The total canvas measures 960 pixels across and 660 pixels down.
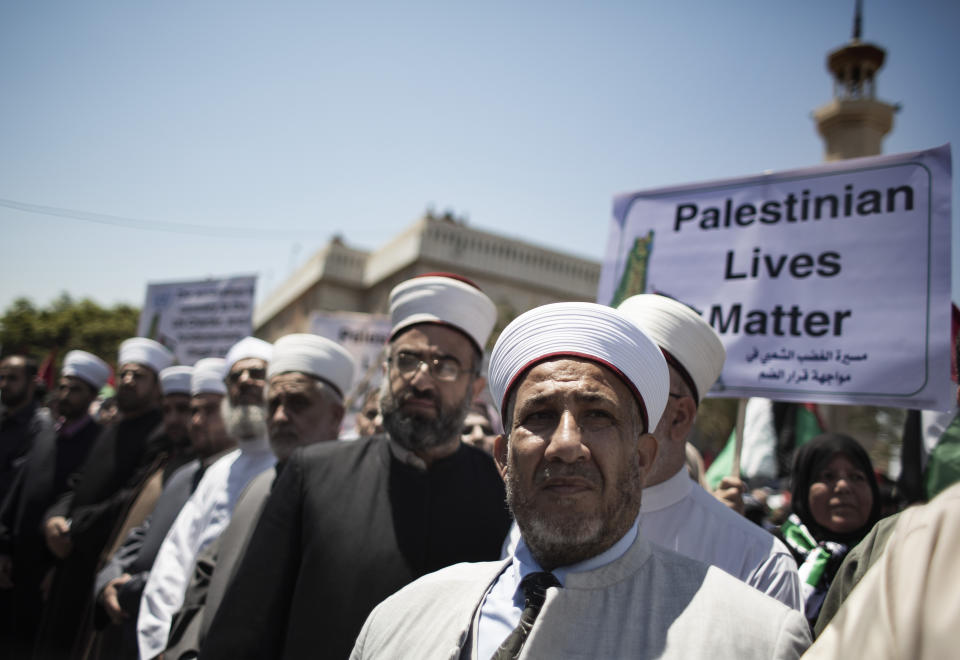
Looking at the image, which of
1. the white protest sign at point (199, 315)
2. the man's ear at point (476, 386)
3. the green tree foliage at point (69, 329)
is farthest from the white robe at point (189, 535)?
the green tree foliage at point (69, 329)

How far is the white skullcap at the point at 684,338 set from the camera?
7.68ft

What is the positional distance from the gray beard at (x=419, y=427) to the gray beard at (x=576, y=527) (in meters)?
1.11

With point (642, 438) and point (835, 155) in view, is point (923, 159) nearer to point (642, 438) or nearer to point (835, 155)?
point (642, 438)

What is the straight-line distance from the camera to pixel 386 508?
7.86ft

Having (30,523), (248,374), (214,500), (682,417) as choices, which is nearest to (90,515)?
(30,523)

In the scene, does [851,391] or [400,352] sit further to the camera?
[851,391]

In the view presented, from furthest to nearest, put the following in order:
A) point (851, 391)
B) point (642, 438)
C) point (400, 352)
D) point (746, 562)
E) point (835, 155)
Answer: point (835, 155)
point (851, 391)
point (400, 352)
point (746, 562)
point (642, 438)

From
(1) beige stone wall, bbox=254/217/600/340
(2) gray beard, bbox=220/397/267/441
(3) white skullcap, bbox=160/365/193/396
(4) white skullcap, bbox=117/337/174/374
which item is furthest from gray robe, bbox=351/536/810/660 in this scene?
(1) beige stone wall, bbox=254/217/600/340

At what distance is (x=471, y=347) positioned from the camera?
2.87m

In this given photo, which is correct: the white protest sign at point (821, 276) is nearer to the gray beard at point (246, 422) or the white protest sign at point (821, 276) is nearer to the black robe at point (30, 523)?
the gray beard at point (246, 422)

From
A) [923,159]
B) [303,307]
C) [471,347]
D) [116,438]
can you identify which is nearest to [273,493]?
[471,347]

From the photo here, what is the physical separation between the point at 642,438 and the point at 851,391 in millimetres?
1877

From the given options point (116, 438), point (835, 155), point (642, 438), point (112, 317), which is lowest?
point (116, 438)

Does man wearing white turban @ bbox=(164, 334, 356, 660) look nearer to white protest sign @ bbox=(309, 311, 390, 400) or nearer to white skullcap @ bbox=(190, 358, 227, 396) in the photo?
white skullcap @ bbox=(190, 358, 227, 396)
